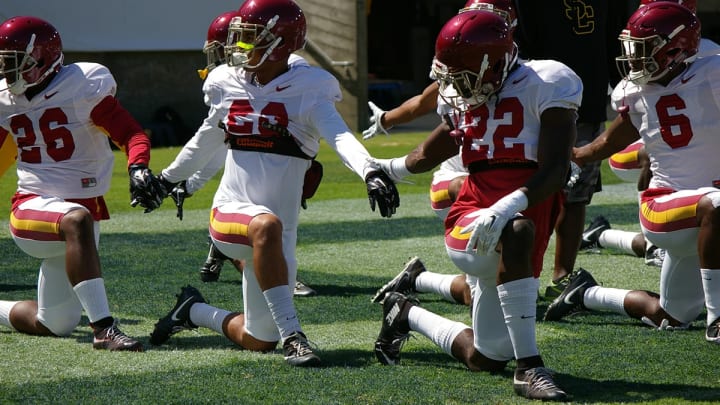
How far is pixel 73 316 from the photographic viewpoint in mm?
5359

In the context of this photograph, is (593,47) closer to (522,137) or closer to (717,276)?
(717,276)

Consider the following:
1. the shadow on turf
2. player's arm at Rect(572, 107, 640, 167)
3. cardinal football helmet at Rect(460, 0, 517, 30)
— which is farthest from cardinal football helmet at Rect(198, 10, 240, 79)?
the shadow on turf

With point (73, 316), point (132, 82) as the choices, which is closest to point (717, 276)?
point (73, 316)

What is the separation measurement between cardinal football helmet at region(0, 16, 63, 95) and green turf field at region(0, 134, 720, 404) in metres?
1.17

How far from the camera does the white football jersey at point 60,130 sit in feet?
17.4

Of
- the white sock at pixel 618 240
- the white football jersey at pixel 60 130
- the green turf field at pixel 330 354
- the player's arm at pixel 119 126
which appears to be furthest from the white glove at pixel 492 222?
the white sock at pixel 618 240

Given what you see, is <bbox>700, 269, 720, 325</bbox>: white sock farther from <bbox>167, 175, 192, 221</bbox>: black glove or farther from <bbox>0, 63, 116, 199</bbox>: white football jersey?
<bbox>0, 63, 116, 199</bbox>: white football jersey

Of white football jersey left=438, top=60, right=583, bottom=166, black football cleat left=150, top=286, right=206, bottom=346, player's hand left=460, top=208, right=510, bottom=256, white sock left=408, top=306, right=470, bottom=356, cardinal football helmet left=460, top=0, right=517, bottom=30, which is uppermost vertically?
cardinal football helmet left=460, top=0, right=517, bottom=30

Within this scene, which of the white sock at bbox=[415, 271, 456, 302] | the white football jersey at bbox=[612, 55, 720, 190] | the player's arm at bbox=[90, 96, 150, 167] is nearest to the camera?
the white football jersey at bbox=[612, 55, 720, 190]

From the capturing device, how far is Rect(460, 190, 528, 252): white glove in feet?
13.1

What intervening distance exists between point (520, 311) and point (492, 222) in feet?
1.14

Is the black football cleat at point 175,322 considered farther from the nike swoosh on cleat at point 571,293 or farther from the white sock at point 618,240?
the white sock at point 618,240

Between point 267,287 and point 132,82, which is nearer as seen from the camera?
point 267,287

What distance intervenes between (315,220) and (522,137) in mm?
5349
